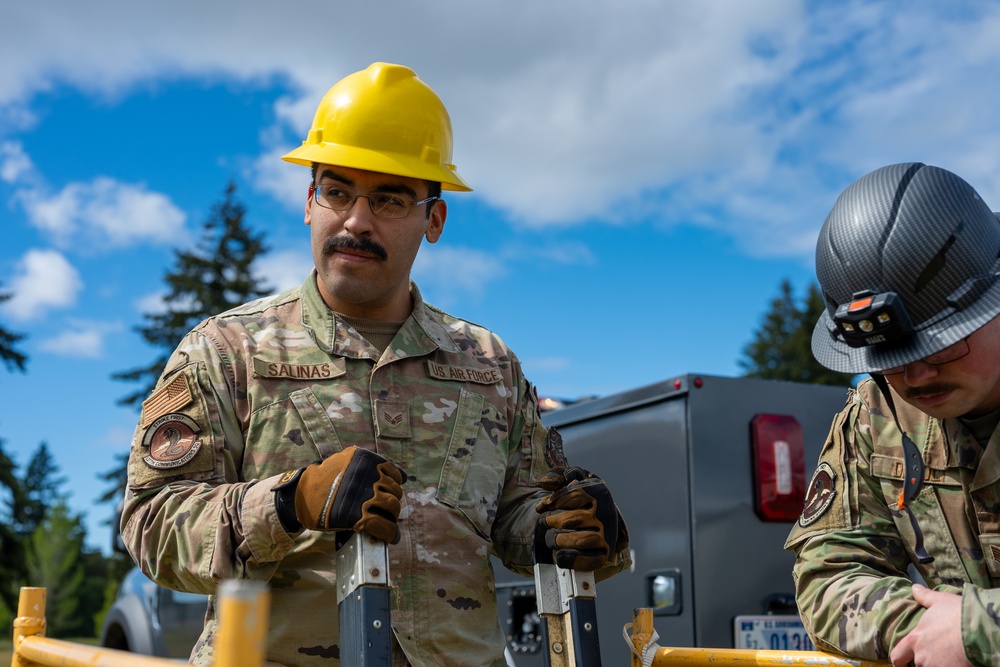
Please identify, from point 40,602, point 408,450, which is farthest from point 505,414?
point 40,602

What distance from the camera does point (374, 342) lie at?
116 inches

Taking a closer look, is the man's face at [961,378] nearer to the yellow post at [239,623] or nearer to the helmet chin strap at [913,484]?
the helmet chin strap at [913,484]

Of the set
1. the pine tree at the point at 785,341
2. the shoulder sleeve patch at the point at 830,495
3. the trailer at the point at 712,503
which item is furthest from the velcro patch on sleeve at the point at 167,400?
the pine tree at the point at 785,341

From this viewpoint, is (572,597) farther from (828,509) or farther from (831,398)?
(831,398)

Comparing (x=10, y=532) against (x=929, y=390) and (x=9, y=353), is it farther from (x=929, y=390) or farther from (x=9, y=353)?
(x=929, y=390)

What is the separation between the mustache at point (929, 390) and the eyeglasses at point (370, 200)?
147 centimetres

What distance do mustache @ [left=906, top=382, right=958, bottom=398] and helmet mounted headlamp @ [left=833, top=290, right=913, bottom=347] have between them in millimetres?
145

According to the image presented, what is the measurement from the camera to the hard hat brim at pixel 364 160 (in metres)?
2.83

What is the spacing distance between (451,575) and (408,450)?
14.2 inches

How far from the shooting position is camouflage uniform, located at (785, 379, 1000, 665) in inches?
89.7

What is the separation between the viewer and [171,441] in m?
2.48

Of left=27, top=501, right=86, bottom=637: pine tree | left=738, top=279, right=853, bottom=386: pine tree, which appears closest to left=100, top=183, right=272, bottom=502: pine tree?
left=738, top=279, right=853, bottom=386: pine tree

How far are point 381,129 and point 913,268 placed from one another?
1529 millimetres

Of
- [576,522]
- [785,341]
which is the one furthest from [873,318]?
[785,341]
